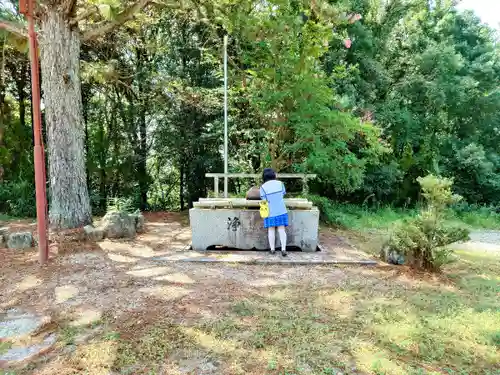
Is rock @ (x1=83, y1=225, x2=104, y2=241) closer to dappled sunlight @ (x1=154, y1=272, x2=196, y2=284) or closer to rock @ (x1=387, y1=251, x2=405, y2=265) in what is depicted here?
dappled sunlight @ (x1=154, y1=272, x2=196, y2=284)

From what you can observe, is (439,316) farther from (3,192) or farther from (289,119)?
(3,192)

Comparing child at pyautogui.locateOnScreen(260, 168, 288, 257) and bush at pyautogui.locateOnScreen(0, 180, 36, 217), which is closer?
child at pyautogui.locateOnScreen(260, 168, 288, 257)

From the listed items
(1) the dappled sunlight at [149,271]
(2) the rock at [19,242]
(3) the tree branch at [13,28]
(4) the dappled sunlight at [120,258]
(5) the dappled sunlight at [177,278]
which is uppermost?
(3) the tree branch at [13,28]

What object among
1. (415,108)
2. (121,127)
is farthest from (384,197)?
(121,127)

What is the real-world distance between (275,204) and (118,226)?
2.96m

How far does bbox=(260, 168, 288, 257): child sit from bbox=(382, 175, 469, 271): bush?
1609 millimetres

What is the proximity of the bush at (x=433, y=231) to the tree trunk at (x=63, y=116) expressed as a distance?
18.0 ft

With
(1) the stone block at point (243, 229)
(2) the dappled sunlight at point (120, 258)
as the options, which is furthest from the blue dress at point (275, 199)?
(2) the dappled sunlight at point (120, 258)

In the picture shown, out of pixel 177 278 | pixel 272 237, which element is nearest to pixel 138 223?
pixel 272 237

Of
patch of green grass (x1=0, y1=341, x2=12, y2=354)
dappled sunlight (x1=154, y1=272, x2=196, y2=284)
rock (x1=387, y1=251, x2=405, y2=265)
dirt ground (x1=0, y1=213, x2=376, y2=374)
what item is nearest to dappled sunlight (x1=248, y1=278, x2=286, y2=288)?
dirt ground (x1=0, y1=213, x2=376, y2=374)

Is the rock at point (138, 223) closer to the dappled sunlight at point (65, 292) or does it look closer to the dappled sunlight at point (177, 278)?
the dappled sunlight at point (177, 278)

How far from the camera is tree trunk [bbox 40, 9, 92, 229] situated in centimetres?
661

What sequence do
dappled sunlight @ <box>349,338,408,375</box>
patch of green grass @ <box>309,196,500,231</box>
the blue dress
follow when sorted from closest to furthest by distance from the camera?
1. dappled sunlight @ <box>349,338,408,375</box>
2. the blue dress
3. patch of green grass @ <box>309,196,500,231</box>

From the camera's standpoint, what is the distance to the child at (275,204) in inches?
218
